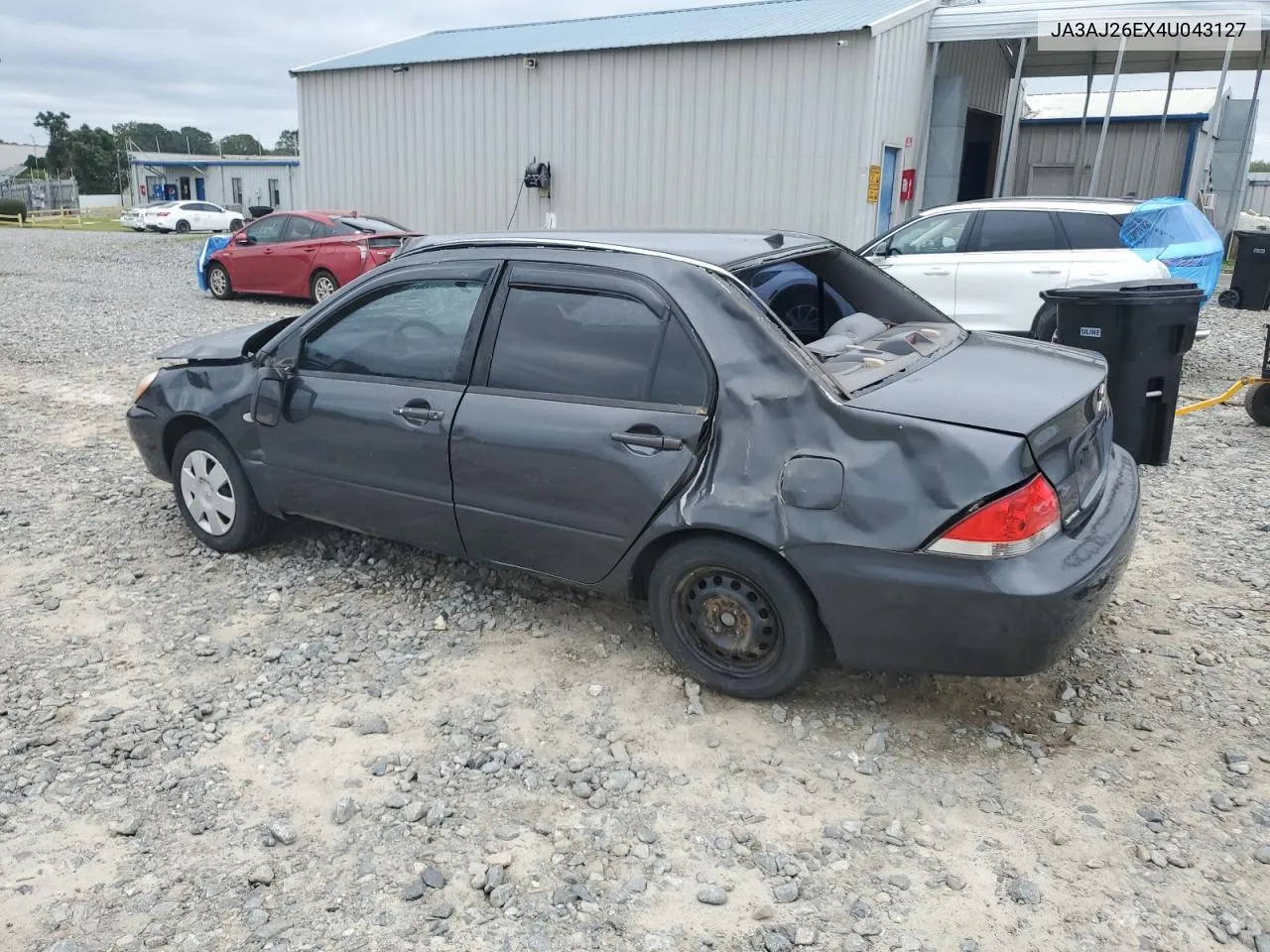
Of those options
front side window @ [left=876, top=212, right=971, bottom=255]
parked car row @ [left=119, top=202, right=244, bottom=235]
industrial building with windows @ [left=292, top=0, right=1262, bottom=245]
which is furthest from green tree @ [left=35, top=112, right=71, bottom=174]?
front side window @ [left=876, top=212, right=971, bottom=255]

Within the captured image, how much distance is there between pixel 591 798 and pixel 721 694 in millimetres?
689

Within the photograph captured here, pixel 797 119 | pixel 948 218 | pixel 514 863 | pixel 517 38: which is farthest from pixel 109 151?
pixel 514 863

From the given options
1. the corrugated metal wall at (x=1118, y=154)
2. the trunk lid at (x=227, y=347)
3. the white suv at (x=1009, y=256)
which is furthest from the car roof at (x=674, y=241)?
the corrugated metal wall at (x=1118, y=154)

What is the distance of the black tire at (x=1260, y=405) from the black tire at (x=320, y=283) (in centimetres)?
1092

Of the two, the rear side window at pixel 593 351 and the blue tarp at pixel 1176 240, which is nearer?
the rear side window at pixel 593 351

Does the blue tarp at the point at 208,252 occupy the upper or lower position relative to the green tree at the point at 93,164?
lower

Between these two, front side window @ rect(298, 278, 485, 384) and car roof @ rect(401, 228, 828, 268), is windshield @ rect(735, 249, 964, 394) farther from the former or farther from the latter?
front side window @ rect(298, 278, 485, 384)

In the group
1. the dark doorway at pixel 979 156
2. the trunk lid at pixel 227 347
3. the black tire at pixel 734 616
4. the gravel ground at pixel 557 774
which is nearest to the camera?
the gravel ground at pixel 557 774

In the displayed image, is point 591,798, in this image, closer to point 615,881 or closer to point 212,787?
point 615,881

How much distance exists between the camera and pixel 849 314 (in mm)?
4148

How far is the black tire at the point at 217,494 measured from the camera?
460cm

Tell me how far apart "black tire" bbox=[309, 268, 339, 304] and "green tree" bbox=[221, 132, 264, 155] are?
343 feet

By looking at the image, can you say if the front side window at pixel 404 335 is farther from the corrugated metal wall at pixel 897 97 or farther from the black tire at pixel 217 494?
the corrugated metal wall at pixel 897 97

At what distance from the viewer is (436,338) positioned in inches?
156
